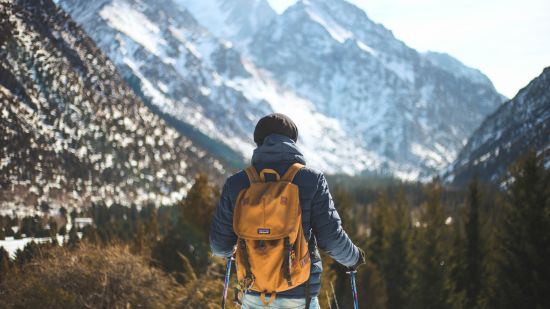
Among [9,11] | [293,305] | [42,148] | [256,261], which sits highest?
[9,11]

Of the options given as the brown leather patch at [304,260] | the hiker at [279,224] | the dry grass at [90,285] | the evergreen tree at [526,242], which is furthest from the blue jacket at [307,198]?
the evergreen tree at [526,242]

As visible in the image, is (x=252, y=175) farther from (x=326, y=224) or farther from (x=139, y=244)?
(x=139, y=244)

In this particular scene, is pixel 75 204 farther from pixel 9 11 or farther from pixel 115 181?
pixel 9 11

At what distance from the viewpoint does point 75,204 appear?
415 feet

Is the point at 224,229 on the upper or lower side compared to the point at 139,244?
upper

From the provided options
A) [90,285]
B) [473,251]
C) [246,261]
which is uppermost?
[246,261]

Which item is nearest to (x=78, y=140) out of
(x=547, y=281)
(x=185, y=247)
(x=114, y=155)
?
(x=114, y=155)

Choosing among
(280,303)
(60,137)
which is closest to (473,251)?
(280,303)

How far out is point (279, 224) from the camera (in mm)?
4195

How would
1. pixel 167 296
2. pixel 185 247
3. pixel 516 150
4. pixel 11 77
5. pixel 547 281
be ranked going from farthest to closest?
pixel 516 150 → pixel 11 77 → pixel 185 247 → pixel 547 281 → pixel 167 296

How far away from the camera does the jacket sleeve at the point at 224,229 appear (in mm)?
4645

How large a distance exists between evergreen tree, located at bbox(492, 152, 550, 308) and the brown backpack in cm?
1528

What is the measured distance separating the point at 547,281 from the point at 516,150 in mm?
190987

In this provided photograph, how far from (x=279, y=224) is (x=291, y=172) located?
51cm
